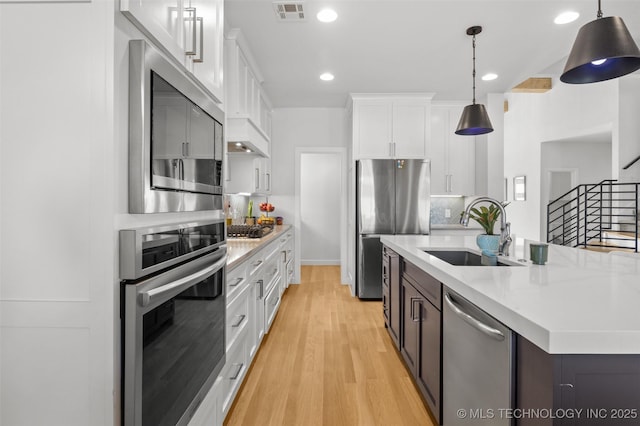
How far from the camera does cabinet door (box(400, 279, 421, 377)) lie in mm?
2137

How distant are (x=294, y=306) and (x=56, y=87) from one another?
3569 mm

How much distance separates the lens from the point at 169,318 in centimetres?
108

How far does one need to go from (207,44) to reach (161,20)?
16.5 inches

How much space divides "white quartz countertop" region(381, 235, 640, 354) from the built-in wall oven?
3.32 feet

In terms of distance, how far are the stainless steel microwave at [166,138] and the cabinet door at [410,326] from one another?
1.43 metres

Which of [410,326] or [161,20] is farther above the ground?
[161,20]

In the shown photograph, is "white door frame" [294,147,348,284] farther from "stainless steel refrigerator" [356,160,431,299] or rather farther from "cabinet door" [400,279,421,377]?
"cabinet door" [400,279,421,377]

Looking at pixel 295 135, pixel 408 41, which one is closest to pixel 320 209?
pixel 295 135

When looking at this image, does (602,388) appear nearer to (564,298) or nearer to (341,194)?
(564,298)

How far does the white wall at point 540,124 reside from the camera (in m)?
6.43

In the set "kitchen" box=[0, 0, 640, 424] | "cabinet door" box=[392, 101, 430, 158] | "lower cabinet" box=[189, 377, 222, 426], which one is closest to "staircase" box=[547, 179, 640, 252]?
"cabinet door" box=[392, 101, 430, 158]

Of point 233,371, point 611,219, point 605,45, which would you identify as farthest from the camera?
point 611,219

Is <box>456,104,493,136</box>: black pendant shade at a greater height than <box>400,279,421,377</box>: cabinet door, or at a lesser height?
greater

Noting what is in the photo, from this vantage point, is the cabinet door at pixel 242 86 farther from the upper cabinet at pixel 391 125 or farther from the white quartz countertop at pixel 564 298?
the white quartz countertop at pixel 564 298
